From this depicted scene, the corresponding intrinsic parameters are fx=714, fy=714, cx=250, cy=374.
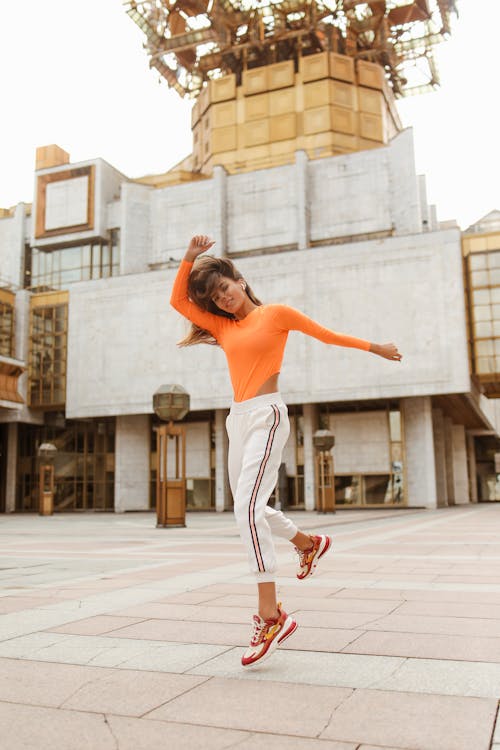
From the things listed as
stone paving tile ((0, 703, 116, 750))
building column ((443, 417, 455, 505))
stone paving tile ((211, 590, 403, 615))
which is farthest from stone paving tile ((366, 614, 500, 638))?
building column ((443, 417, 455, 505))

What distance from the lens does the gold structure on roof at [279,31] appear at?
Result: 47781 millimetres

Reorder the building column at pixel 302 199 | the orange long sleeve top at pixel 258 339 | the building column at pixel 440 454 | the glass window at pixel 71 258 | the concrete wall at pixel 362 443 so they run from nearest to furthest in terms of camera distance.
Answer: the orange long sleeve top at pixel 258 339 → the concrete wall at pixel 362 443 → the building column at pixel 440 454 → the building column at pixel 302 199 → the glass window at pixel 71 258

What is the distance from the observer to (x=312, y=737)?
2094mm

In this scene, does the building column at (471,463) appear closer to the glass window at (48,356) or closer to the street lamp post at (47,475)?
the glass window at (48,356)

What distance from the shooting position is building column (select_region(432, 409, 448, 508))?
40241 millimetres

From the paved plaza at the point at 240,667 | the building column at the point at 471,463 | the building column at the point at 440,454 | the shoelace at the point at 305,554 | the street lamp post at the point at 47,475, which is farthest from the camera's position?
the building column at the point at 471,463

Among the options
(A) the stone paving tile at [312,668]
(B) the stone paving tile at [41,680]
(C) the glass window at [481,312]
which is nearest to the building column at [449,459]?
(C) the glass window at [481,312]

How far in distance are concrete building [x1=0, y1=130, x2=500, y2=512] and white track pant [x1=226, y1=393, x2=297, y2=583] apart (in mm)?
29811

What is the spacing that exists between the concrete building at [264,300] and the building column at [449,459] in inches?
10.4

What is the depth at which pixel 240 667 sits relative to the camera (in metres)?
2.97

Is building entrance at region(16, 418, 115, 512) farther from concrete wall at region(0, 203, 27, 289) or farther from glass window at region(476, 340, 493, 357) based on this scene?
glass window at region(476, 340, 493, 357)

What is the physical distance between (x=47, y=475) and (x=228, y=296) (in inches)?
1147

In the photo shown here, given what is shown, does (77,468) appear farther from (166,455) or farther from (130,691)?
(130,691)

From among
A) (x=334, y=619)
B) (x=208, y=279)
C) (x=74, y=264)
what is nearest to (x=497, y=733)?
(x=334, y=619)
